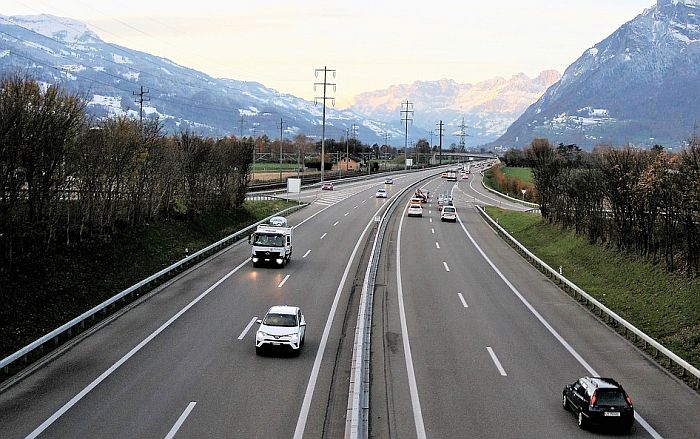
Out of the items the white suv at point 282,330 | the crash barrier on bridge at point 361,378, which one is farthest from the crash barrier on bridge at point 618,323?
the white suv at point 282,330

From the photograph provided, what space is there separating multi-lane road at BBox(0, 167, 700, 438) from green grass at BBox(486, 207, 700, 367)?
1.70 m

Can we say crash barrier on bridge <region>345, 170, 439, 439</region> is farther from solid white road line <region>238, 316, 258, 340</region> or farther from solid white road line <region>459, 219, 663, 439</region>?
solid white road line <region>459, 219, 663, 439</region>

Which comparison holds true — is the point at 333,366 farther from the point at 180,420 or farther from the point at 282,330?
the point at 180,420

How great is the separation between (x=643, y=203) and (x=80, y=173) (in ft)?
93.2

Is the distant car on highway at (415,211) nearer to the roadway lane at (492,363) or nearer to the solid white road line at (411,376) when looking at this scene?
the roadway lane at (492,363)

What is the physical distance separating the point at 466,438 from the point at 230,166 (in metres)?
47.7

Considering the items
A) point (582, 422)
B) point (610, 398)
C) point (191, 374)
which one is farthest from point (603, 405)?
point (191, 374)

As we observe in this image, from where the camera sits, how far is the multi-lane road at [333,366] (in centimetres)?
1708

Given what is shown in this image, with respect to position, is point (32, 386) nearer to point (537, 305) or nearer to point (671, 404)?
point (671, 404)

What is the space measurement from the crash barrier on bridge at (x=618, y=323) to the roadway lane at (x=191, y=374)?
411 inches

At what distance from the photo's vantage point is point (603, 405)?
17.0 m

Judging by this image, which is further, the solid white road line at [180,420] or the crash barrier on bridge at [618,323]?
the crash barrier on bridge at [618,323]

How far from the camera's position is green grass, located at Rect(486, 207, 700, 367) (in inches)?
1041

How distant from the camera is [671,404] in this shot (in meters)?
19.5
